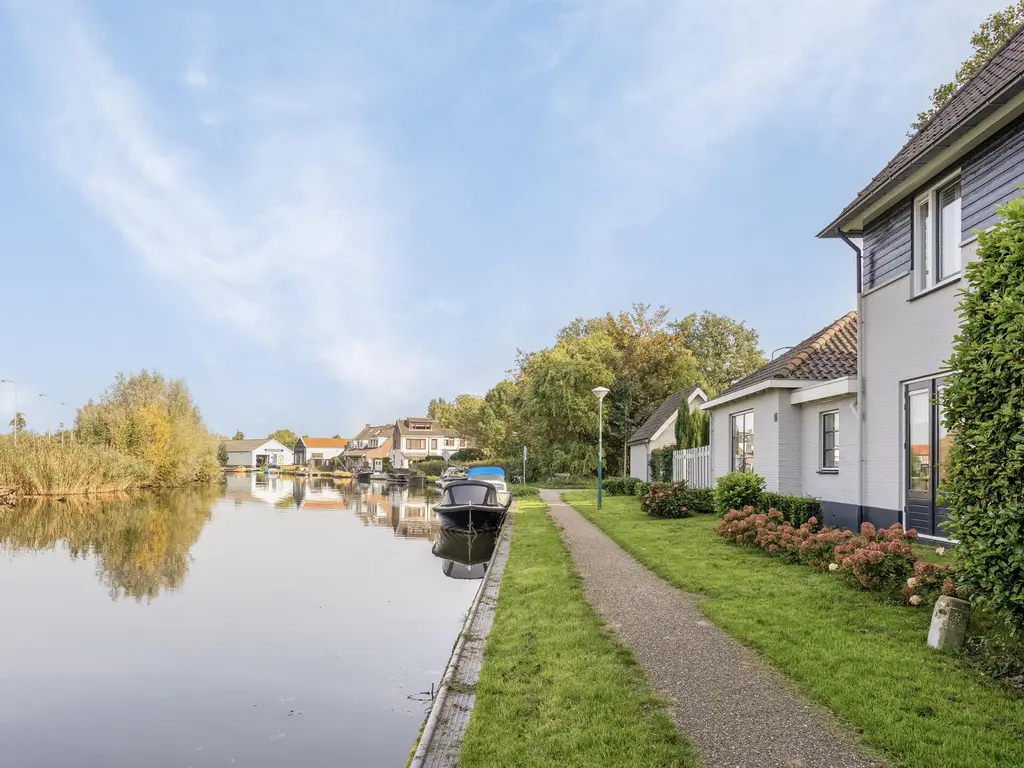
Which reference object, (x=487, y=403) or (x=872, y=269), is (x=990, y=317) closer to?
(x=872, y=269)

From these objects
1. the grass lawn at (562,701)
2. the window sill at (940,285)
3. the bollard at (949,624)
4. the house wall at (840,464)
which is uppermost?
the window sill at (940,285)

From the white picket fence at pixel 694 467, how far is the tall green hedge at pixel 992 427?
16.1 m

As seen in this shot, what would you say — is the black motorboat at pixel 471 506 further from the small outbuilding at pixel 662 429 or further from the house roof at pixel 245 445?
the house roof at pixel 245 445

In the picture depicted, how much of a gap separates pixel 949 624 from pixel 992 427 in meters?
1.81

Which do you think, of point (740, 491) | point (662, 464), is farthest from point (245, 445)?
point (740, 491)

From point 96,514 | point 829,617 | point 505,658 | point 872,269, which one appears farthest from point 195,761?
point 96,514

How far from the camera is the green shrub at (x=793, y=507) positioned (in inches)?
563

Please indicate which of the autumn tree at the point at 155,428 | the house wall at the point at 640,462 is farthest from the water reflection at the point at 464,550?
the autumn tree at the point at 155,428

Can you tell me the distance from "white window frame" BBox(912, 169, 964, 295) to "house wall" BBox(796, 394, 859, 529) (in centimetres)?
298

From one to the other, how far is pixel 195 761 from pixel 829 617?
6130 millimetres

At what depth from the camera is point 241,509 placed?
31906 mm

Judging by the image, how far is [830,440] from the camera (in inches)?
593

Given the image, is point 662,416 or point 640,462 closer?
point 662,416

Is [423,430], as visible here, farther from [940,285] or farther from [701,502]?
[940,285]
